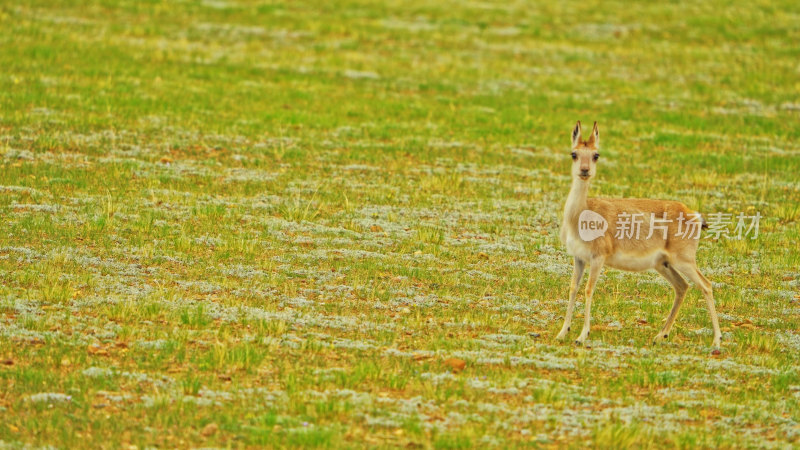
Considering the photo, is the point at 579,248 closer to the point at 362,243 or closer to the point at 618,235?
the point at 618,235

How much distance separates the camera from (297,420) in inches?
507

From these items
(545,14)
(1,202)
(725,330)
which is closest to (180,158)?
(1,202)

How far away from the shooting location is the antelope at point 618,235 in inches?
675

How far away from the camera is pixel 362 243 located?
23469 millimetres

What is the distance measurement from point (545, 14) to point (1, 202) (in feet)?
155

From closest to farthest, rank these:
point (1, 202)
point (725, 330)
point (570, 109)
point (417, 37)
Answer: point (725, 330) → point (1, 202) → point (570, 109) → point (417, 37)

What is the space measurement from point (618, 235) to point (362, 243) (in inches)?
291

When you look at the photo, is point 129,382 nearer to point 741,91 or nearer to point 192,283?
point 192,283

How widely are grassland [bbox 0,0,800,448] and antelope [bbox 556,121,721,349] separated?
A: 0.95 metres

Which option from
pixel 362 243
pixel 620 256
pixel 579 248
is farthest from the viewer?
pixel 362 243
